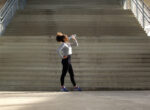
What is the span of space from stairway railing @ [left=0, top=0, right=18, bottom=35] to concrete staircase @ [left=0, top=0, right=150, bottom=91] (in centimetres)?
25

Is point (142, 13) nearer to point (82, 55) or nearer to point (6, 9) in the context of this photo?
point (82, 55)

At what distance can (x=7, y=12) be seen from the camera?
13797 mm

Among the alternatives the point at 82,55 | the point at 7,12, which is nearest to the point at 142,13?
the point at 82,55

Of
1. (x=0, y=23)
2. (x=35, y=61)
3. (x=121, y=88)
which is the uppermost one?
(x=0, y=23)

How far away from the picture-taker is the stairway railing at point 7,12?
42.6 ft

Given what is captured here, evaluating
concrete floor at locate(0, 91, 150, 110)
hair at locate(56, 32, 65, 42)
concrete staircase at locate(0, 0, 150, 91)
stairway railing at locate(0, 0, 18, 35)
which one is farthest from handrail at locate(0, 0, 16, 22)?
concrete floor at locate(0, 91, 150, 110)

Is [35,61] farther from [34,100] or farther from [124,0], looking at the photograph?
[124,0]

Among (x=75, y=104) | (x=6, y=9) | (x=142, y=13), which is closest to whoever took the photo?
(x=75, y=104)

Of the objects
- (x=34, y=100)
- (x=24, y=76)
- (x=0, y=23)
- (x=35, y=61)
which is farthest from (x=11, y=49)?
(x=34, y=100)

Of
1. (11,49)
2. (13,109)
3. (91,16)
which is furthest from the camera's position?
(91,16)

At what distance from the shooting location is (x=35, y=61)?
911cm

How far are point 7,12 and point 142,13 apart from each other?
16.6 ft

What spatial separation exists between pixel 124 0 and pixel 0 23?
22.3 ft

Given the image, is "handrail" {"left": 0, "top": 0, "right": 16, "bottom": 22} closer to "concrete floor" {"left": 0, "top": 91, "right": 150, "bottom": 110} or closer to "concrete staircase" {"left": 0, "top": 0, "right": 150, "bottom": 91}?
"concrete staircase" {"left": 0, "top": 0, "right": 150, "bottom": 91}
